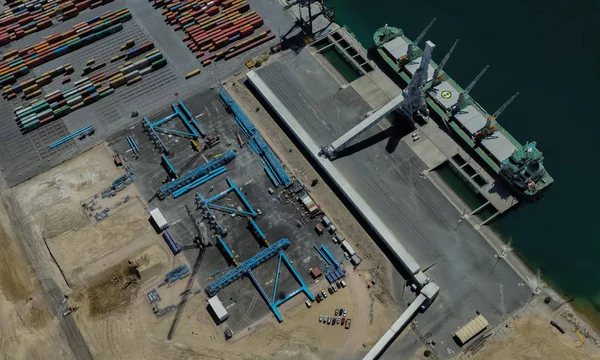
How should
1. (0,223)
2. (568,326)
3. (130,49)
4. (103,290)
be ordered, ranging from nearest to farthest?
(568,326)
(103,290)
(0,223)
(130,49)

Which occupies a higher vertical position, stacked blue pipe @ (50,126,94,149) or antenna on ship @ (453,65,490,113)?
stacked blue pipe @ (50,126,94,149)

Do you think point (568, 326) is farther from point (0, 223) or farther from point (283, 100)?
point (0, 223)

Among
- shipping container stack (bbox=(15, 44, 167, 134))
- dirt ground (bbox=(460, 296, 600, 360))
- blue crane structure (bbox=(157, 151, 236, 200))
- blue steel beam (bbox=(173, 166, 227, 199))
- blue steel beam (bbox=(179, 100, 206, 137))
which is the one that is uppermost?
shipping container stack (bbox=(15, 44, 167, 134))

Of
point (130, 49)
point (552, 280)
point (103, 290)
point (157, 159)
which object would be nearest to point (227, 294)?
point (103, 290)

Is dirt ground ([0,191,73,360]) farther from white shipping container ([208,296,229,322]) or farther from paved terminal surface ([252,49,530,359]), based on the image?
paved terminal surface ([252,49,530,359])

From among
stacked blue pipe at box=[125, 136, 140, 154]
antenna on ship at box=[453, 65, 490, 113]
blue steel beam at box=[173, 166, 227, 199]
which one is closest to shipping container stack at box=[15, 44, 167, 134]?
stacked blue pipe at box=[125, 136, 140, 154]

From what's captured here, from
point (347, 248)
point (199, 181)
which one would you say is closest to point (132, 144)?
point (199, 181)
